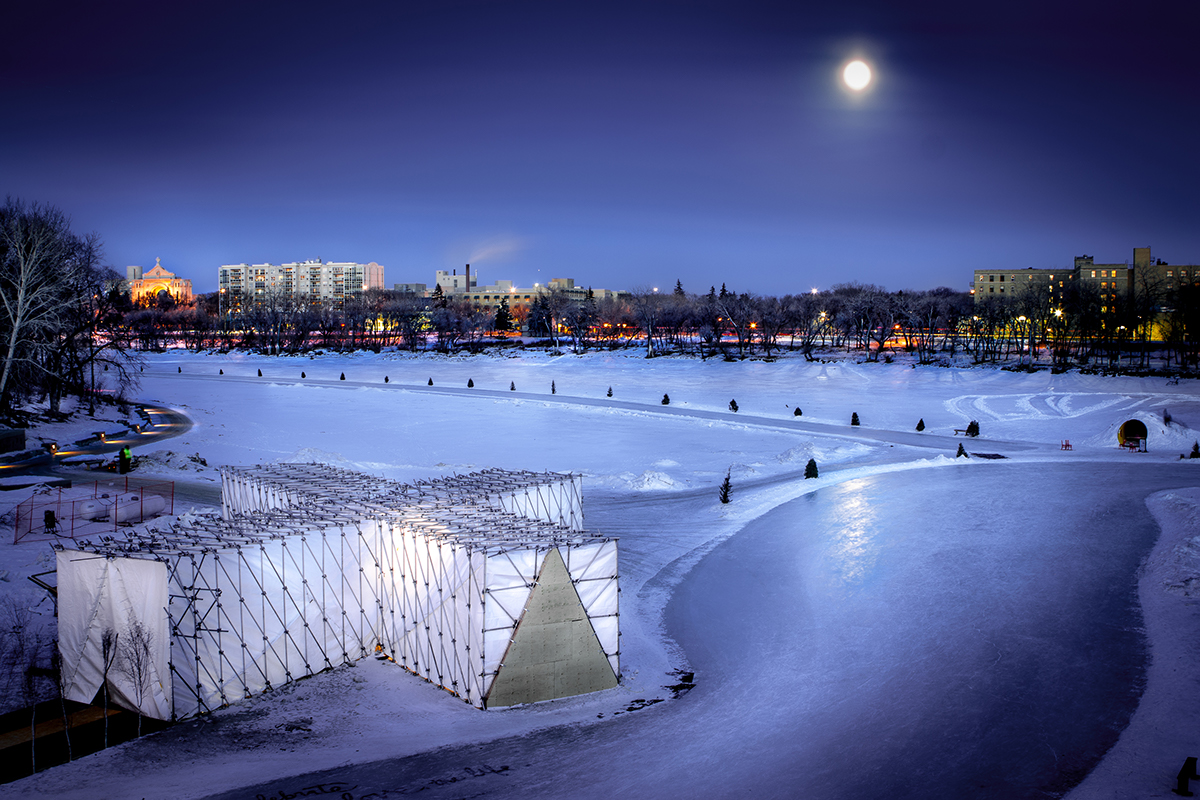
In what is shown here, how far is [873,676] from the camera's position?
13430 millimetres

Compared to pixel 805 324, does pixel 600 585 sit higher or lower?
lower

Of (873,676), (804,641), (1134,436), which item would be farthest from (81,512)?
(1134,436)

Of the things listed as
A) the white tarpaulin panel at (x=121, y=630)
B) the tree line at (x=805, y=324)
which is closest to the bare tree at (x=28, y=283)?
the white tarpaulin panel at (x=121, y=630)

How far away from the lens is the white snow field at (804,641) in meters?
10.4

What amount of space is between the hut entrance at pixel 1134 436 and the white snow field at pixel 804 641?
94 centimetres

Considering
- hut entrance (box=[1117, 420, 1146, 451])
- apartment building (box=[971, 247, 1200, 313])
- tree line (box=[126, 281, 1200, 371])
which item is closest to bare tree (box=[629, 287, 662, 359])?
tree line (box=[126, 281, 1200, 371])

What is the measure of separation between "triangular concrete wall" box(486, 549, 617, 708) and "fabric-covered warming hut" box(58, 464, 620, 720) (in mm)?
22

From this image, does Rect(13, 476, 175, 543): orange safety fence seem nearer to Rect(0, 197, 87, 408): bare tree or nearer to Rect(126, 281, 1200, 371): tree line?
Rect(0, 197, 87, 408): bare tree

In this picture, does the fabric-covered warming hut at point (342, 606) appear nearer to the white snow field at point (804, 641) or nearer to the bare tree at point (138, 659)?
the bare tree at point (138, 659)

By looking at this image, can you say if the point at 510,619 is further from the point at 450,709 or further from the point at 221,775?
the point at 221,775

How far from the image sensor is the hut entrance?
117ft

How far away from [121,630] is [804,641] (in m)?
12.0

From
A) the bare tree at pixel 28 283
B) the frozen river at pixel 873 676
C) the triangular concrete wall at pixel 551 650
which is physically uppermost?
the bare tree at pixel 28 283

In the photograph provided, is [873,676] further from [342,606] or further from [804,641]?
[342,606]
